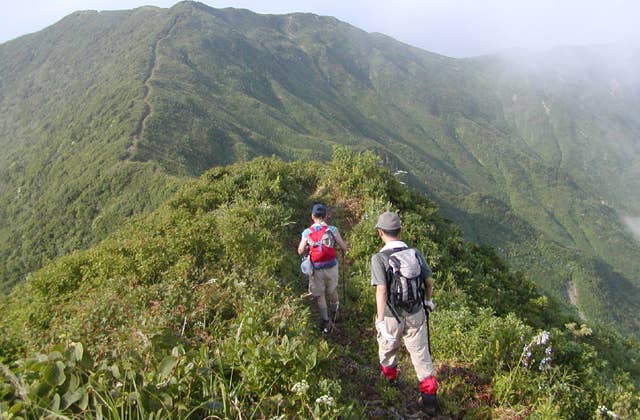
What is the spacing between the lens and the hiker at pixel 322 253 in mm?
6582

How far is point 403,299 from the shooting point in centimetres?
466

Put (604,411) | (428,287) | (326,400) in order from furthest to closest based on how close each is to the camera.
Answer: (428,287) < (604,411) < (326,400)

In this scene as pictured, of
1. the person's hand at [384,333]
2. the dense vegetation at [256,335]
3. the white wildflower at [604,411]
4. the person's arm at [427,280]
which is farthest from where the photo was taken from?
the person's hand at [384,333]

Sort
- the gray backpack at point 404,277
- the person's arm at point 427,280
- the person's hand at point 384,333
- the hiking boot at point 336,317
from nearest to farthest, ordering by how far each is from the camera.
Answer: the gray backpack at point 404,277
the person's arm at point 427,280
the person's hand at point 384,333
the hiking boot at point 336,317

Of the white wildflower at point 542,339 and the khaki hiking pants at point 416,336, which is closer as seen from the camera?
the khaki hiking pants at point 416,336

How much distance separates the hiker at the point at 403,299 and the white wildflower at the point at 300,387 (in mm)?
1367

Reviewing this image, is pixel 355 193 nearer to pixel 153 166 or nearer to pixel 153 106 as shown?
pixel 153 166

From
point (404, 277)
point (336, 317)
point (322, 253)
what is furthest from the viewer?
point (336, 317)

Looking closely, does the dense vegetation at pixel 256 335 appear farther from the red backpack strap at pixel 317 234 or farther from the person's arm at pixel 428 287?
the person's arm at pixel 428 287

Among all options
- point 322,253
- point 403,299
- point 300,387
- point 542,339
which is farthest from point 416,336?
point 322,253

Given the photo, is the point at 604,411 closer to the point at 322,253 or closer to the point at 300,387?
the point at 300,387

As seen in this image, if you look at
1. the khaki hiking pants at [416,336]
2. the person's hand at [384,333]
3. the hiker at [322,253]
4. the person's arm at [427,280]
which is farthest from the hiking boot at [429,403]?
the hiker at [322,253]

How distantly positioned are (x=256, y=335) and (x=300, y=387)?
2.81ft

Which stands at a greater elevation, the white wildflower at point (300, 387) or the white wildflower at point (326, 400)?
the white wildflower at point (300, 387)
